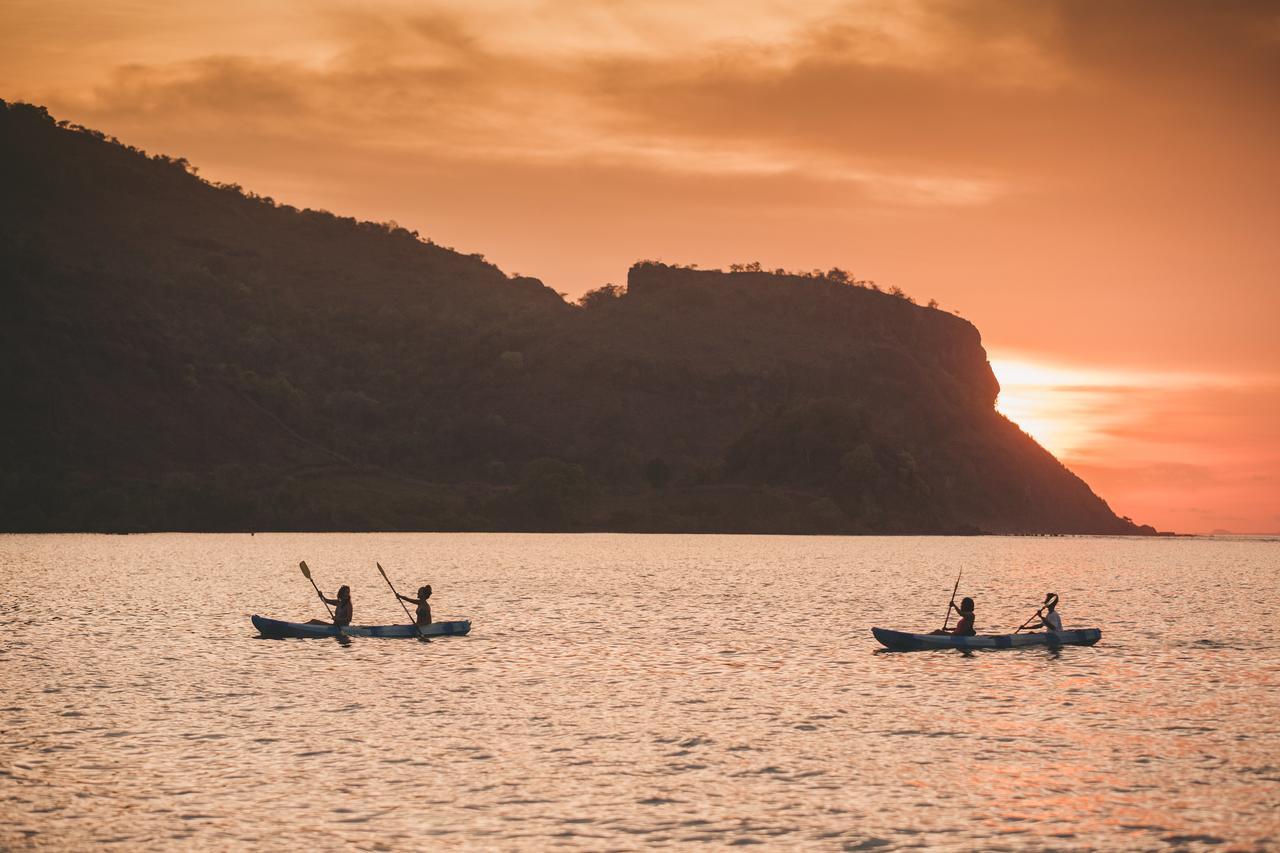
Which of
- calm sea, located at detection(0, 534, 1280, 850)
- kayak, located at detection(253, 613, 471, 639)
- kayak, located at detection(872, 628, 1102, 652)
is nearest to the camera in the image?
calm sea, located at detection(0, 534, 1280, 850)

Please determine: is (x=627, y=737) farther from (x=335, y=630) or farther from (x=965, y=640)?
(x=335, y=630)

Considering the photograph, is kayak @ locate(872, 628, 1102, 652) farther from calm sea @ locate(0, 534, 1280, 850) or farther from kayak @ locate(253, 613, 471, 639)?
kayak @ locate(253, 613, 471, 639)

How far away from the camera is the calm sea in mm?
28219

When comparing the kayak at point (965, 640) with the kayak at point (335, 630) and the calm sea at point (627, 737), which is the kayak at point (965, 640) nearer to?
the calm sea at point (627, 737)

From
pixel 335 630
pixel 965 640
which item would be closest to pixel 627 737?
pixel 965 640

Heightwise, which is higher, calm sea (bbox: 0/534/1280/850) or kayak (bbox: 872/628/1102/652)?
kayak (bbox: 872/628/1102/652)

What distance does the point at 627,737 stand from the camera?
130 ft

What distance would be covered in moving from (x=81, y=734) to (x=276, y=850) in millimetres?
15635

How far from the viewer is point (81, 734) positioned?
1516 inches

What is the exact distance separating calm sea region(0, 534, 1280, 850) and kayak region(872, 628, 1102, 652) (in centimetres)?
86

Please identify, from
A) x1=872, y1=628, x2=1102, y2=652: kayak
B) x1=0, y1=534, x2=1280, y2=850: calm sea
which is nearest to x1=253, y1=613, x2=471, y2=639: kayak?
x1=0, y1=534, x2=1280, y2=850: calm sea

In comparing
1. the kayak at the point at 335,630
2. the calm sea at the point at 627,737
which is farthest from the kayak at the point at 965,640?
the kayak at the point at 335,630

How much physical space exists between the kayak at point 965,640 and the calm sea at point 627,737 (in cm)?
86

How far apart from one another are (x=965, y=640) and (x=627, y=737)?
82.6 ft
